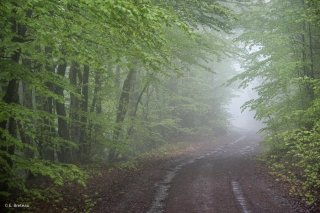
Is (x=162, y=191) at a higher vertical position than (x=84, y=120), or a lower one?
lower

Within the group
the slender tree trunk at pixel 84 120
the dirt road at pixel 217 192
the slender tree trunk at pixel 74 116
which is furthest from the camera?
the slender tree trunk at pixel 84 120

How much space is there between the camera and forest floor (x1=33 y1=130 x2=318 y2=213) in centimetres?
1112

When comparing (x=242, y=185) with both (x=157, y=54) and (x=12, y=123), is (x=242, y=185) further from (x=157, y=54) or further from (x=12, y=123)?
(x=12, y=123)

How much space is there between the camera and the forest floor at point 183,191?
11.1 meters

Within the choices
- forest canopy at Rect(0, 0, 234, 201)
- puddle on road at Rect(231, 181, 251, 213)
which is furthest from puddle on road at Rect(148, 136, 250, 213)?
forest canopy at Rect(0, 0, 234, 201)

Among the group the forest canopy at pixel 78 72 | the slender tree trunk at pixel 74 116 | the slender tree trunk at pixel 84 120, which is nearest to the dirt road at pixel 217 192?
the forest canopy at pixel 78 72

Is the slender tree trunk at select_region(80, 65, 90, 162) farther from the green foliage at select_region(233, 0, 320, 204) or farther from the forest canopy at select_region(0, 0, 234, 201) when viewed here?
the green foliage at select_region(233, 0, 320, 204)

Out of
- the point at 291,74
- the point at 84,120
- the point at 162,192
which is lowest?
the point at 162,192

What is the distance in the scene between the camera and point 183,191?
44.1ft

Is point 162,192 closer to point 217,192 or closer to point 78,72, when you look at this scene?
point 217,192

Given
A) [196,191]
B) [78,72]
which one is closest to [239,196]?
[196,191]

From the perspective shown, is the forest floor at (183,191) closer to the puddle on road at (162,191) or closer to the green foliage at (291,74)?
the puddle on road at (162,191)

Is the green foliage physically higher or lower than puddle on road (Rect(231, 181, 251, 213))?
higher

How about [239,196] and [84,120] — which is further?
[84,120]
